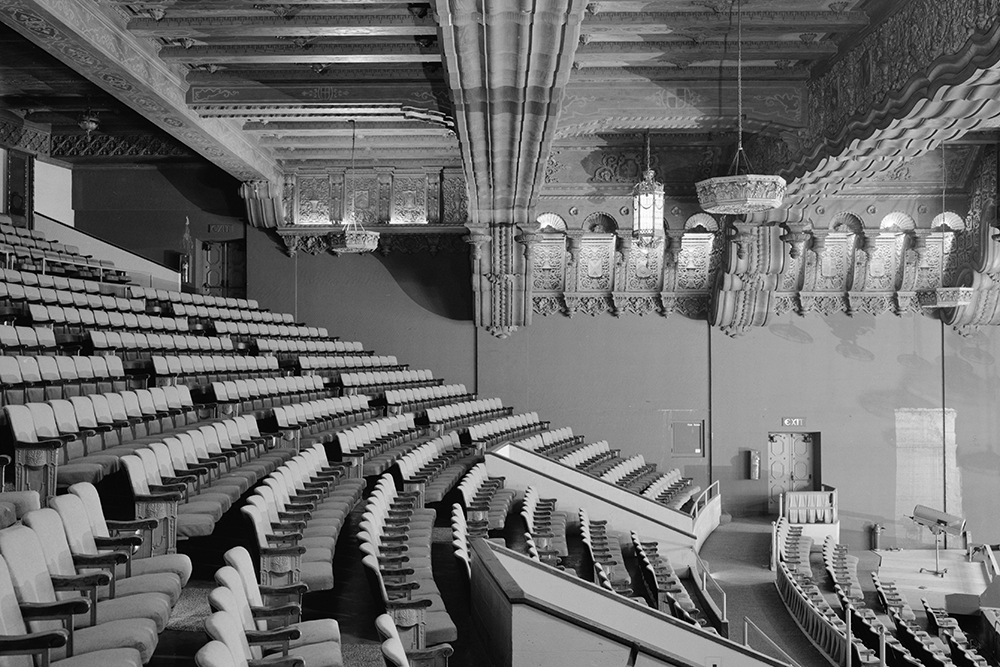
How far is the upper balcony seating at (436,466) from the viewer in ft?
16.1

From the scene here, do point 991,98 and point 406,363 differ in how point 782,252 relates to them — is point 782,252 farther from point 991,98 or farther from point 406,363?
point 991,98

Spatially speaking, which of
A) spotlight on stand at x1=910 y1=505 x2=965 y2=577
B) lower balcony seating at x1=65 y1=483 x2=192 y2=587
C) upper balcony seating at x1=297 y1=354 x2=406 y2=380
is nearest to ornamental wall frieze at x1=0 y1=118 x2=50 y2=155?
upper balcony seating at x1=297 y1=354 x2=406 y2=380

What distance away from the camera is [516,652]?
9.53 feet

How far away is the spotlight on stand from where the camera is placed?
29.4 feet

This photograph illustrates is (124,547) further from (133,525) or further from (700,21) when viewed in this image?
(700,21)

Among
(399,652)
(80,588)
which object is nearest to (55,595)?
(80,588)

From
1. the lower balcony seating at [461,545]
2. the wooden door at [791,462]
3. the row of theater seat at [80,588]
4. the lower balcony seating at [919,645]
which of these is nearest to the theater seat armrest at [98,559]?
the row of theater seat at [80,588]

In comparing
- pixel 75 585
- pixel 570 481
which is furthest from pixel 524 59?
pixel 570 481

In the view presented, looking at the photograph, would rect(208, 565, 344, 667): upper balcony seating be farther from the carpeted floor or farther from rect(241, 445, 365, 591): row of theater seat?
the carpeted floor

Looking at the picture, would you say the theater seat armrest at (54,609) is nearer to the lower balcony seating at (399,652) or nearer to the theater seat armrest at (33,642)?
the theater seat armrest at (33,642)

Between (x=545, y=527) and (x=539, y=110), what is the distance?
2.20m

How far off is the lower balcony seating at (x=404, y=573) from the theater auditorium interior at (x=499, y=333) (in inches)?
0.8

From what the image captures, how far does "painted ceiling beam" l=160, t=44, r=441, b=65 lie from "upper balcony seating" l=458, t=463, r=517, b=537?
100 inches

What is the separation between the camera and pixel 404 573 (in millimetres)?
2896
